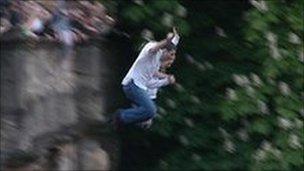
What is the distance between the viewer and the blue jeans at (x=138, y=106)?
6086 millimetres

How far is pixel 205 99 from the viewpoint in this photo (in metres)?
7.43

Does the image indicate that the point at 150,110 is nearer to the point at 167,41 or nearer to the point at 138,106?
the point at 138,106

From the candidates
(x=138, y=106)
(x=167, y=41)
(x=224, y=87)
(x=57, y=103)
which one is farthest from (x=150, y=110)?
(x=224, y=87)

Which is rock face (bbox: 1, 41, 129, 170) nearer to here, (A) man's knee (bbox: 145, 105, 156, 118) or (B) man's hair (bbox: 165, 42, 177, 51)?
(A) man's knee (bbox: 145, 105, 156, 118)

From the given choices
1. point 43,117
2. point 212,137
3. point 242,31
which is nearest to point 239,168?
point 212,137

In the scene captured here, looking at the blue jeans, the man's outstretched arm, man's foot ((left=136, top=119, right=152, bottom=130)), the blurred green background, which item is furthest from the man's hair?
the blurred green background

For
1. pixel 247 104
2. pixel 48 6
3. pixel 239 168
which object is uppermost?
pixel 48 6

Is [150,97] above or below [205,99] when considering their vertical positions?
above

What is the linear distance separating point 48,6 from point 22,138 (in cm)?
73

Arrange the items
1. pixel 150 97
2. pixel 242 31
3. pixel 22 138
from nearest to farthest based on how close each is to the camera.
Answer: pixel 150 97
pixel 22 138
pixel 242 31

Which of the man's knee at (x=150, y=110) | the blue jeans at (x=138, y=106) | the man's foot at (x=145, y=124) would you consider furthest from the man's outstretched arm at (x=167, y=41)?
the man's foot at (x=145, y=124)

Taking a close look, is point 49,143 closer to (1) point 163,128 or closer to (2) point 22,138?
(2) point 22,138

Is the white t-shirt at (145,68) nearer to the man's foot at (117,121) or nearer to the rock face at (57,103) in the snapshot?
the rock face at (57,103)

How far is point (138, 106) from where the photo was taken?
244 inches
